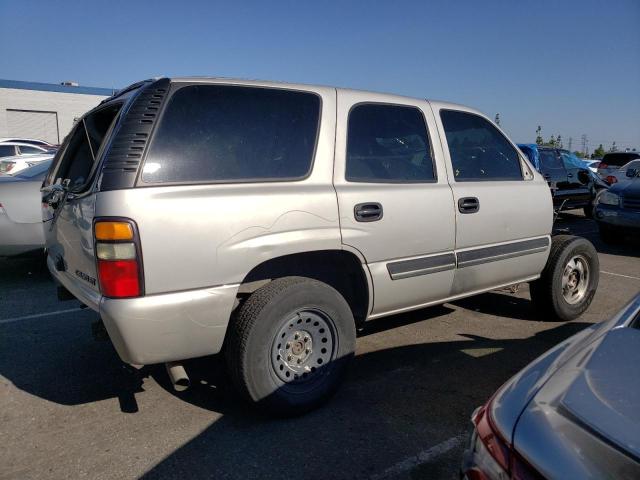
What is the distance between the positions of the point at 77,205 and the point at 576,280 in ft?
14.2

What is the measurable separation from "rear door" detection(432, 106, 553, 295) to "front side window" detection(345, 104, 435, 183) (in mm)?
227

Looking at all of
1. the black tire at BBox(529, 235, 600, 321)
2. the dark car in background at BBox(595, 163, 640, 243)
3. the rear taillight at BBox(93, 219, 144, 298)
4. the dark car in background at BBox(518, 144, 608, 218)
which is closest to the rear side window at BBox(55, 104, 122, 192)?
the rear taillight at BBox(93, 219, 144, 298)

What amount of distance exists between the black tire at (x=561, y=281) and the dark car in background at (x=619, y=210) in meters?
4.30

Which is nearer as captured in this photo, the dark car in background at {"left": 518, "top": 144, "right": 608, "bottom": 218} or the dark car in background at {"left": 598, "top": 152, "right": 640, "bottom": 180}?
the dark car in background at {"left": 518, "top": 144, "right": 608, "bottom": 218}

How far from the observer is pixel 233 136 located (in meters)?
2.98

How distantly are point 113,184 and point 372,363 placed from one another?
2.31m

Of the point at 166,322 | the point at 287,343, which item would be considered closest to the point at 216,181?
the point at 166,322

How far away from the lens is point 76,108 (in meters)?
31.3

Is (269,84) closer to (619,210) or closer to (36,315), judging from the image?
(36,315)

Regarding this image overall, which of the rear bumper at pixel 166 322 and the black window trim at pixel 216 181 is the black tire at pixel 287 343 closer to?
the rear bumper at pixel 166 322

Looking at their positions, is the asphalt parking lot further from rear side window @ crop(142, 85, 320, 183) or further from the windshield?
the windshield

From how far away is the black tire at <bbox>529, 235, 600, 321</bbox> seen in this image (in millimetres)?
4684

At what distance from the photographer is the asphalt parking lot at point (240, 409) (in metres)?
2.72

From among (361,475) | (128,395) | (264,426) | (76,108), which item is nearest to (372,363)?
(264,426)
